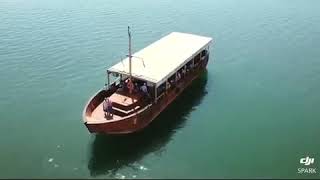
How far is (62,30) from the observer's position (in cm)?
5859

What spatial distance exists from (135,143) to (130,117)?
7.29 ft

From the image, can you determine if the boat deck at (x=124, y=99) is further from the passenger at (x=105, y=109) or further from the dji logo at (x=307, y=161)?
the dji logo at (x=307, y=161)

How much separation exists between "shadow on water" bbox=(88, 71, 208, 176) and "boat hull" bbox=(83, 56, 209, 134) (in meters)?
0.69

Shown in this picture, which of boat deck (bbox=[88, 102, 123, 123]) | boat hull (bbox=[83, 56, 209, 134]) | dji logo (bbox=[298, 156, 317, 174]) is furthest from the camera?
boat deck (bbox=[88, 102, 123, 123])

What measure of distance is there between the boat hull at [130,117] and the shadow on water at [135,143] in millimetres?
695

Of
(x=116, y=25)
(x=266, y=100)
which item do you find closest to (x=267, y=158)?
(x=266, y=100)

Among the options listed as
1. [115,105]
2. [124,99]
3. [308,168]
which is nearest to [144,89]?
[124,99]

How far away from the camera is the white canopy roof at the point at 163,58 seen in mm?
35062

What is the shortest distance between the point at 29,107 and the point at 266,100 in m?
21.6

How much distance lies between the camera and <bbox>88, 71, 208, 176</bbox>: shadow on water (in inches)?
1185

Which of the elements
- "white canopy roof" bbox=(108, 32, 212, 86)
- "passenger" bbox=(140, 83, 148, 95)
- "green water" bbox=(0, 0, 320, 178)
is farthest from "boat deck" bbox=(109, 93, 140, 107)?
"green water" bbox=(0, 0, 320, 178)

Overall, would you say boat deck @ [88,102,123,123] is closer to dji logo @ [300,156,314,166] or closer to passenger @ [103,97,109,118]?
passenger @ [103,97,109,118]

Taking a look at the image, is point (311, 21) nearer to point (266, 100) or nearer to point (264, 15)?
point (264, 15)

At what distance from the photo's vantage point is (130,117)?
31.7m
